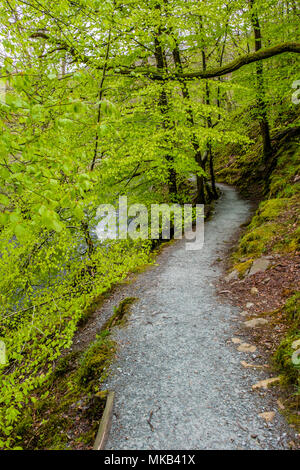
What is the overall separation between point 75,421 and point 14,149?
3.87 metres

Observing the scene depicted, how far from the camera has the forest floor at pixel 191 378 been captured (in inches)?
129

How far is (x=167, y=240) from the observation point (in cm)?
1266

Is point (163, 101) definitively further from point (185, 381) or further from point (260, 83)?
point (185, 381)

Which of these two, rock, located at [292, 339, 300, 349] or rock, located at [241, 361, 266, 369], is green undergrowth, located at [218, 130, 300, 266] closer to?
rock, located at [292, 339, 300, 349]

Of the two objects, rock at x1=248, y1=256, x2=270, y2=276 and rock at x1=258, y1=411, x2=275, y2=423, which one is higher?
rock at x1=248, y1=256, x2=270, y2=276

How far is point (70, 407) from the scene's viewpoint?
4.41 m

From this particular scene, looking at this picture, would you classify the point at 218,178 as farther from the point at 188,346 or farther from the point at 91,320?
the point at 188,346

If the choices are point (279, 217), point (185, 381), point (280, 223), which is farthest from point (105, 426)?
point (279, 217)

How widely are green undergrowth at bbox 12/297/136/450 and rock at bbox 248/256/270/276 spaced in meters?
4.04

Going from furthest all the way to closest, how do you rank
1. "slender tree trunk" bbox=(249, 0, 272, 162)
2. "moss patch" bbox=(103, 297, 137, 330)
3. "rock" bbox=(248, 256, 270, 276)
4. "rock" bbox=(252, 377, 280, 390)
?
"slender tree trunk" bbox=(249, 0, 272, 162) < "rock" bbox=(248, 256, 270, 276) < "moss patch" bbox=(103, 297, 137, 330) < "rock" bbox=(252, 377, 280, 390)

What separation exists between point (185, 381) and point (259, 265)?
161 inches

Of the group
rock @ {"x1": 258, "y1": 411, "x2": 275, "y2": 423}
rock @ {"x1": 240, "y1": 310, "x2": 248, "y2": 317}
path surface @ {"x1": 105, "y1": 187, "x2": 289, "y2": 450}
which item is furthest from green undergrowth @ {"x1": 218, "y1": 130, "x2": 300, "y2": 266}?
rock @ {"x1": 258, "y1": 411, "x2": 275, "y2": 423}

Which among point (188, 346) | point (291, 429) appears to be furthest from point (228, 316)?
point (291, 429)

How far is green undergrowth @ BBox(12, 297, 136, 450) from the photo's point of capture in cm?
382
